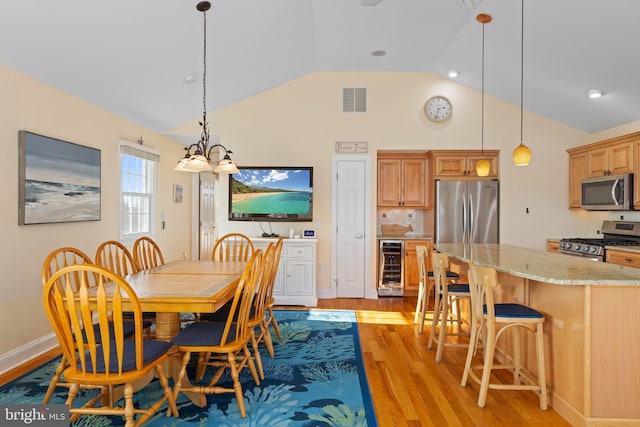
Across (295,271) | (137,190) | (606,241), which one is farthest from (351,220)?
(606,241)

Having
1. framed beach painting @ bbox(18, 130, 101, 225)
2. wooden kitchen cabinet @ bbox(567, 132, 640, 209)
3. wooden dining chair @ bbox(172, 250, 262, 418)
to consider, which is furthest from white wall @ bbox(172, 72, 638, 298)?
wooden dining chair @ bbox(172, 250, 262, 418)

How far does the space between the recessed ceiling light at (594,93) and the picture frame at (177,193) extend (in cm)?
543

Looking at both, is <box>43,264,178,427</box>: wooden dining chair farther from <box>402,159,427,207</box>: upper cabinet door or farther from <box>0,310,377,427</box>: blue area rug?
<box>402,159,427,207</box>: upper cabinet door

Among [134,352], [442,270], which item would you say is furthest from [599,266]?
[134,352]

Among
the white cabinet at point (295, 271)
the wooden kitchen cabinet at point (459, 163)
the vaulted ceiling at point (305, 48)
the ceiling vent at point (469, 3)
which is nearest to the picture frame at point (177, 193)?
the vaulted ceiling at point (305, 48)

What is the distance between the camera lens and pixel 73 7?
2.80 metres

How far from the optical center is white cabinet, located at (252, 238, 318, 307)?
534 centimetres

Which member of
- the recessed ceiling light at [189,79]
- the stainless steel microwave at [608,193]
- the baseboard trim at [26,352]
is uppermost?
the recessed ceiling light at [189,79]

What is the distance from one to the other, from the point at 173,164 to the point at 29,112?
270cm

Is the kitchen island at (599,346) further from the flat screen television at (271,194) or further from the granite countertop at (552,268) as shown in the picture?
the flat screen television at (271,194)

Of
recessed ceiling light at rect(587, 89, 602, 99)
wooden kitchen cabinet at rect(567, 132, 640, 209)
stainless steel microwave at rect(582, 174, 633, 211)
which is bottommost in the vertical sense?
stainless steel microwave at rect(582, 174, 633, 211)

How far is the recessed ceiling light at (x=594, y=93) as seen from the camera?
4.50 metres

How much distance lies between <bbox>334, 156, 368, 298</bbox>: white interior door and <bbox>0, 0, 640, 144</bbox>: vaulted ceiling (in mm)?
1441

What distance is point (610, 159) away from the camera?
4898mm
